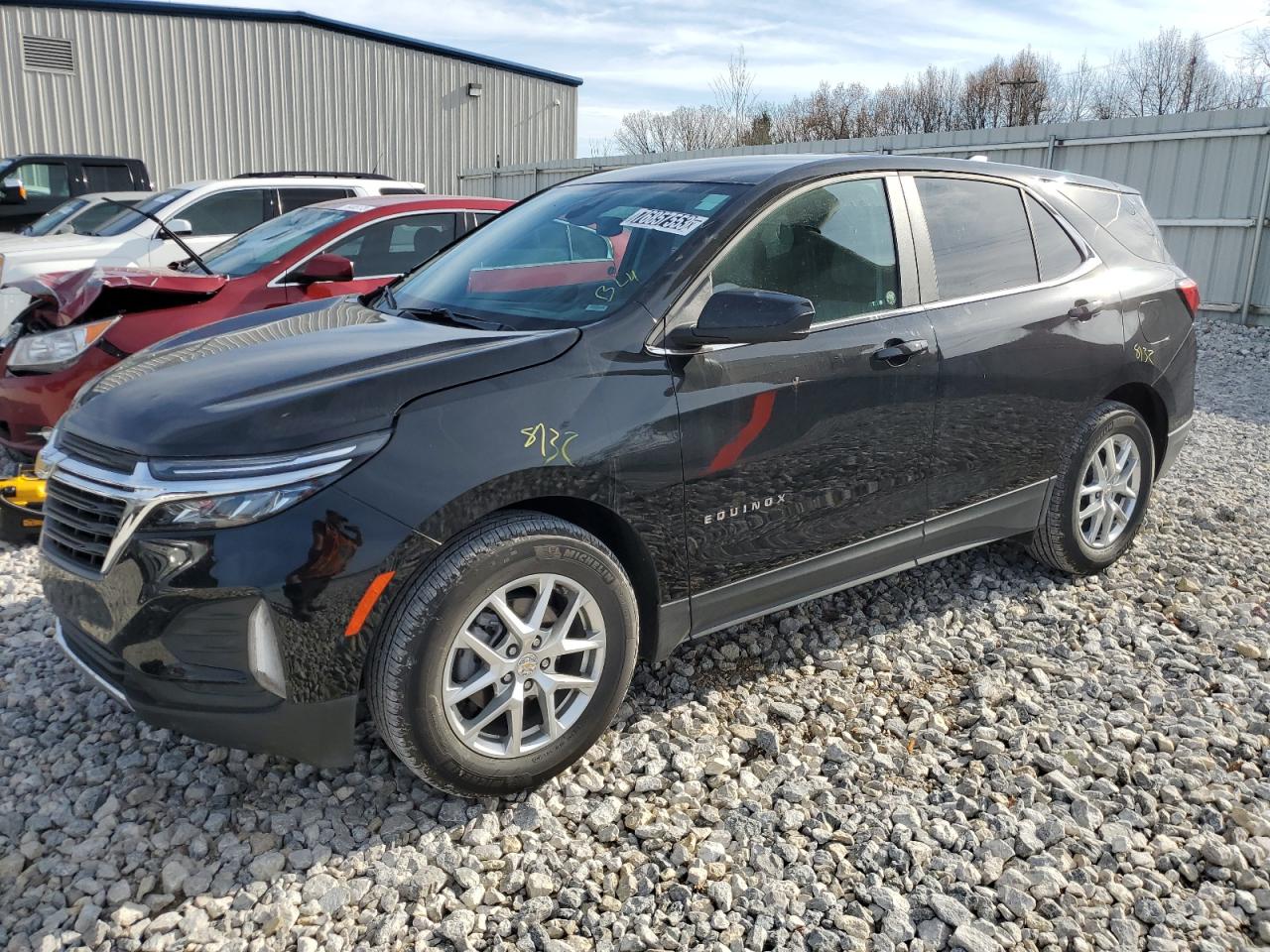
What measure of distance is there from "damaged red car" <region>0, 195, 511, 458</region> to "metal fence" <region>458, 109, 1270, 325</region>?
6.24 meters

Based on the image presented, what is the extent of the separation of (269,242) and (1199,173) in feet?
36.3

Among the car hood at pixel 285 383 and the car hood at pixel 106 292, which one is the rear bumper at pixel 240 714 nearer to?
the car hood at pixel 285 383

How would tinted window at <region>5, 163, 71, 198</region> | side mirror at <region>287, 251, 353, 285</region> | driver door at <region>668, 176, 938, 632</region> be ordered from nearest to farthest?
driver door at <region>668, 176, 938, 632</region>
side mirror at <region>287, 251, 353, 285</region>
tinted window at <region>5, 163, 71, 198</region>

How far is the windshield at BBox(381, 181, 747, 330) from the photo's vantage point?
3.15 metres

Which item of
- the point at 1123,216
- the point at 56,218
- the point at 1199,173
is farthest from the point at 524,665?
the point at 1199,173

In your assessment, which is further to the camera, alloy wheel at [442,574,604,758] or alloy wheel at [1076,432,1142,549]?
alloy wheel at [1076,432,1142,549]

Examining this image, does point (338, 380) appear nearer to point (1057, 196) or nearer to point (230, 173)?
point (1057, 196)

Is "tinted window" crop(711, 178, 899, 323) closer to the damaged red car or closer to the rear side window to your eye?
the rear side window

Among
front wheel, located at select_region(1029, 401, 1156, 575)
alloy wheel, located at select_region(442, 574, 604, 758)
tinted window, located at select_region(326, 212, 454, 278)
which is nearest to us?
alloy wheel, located at select_region(442, 574, 604, 758)

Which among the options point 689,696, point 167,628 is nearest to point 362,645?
point 167,628

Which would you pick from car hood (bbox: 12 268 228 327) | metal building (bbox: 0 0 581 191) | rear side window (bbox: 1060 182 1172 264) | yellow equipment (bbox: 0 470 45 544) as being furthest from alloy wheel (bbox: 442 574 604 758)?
metal building (bbox: 0 0 581 191)

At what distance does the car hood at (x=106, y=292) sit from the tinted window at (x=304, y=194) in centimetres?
416

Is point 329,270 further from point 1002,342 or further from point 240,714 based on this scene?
point 1002,342

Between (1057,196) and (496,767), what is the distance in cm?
335
